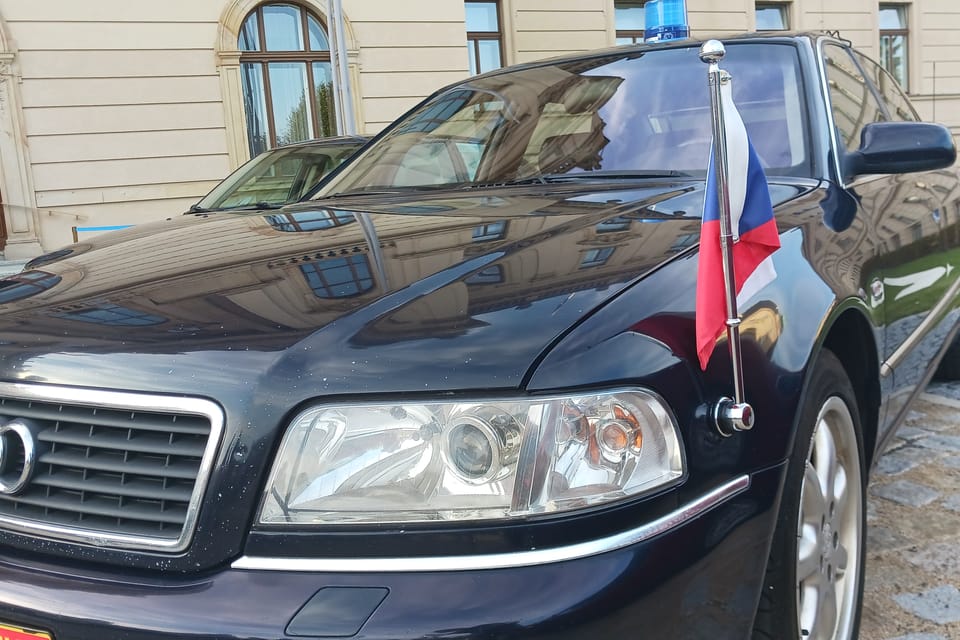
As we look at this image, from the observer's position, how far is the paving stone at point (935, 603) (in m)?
2.18

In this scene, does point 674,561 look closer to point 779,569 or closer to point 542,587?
point 542,587

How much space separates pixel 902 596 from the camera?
2.29 m

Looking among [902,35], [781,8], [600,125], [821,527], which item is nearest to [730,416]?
[821,527]

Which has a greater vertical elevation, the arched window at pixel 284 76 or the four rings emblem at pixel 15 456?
the arched window at pixel 284 76

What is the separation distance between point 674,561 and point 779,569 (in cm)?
34

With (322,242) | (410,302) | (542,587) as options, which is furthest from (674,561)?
(322,242)

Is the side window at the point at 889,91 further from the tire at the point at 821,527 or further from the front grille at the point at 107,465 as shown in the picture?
the front grille at the point at 107,465

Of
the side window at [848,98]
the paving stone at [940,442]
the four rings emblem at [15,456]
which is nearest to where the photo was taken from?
the four rings emblem at [15,456]

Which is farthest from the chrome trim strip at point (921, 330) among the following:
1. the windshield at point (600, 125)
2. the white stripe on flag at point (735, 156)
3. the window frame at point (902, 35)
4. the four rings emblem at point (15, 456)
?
the window frame at point (902, 35)

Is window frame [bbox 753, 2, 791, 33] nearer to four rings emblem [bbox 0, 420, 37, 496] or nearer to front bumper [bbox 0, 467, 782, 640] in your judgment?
front bumper [bbox 0, 467, 782, 640]

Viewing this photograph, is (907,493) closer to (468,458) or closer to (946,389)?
(946,389)

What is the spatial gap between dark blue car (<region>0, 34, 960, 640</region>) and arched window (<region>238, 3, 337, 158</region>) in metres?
12.0

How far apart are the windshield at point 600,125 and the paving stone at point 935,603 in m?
1.15

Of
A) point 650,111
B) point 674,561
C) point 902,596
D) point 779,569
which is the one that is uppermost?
point 650,111
